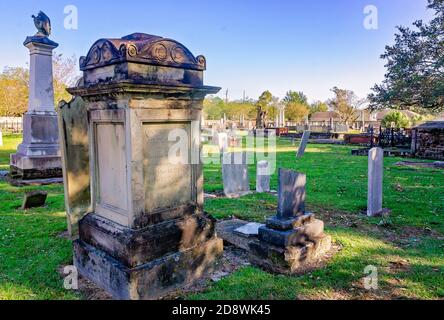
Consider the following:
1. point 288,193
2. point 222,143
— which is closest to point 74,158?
point 288,193

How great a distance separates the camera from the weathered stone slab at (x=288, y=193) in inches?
172

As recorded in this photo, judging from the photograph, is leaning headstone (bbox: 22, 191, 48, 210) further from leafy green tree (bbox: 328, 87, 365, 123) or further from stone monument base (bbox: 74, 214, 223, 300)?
leafy green tree (bbox: 328, 87, 365, 123)

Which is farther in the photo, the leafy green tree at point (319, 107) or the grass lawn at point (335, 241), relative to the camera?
the leafy green tree at point (319, 107)

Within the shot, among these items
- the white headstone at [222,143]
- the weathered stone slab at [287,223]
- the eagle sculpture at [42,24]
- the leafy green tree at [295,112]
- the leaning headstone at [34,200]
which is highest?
the leafy green tree at [295,112]

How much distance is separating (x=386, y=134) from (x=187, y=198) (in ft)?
69.4

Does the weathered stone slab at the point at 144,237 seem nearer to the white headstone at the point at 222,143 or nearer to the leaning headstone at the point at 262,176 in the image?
the leaning headstone at the point at 262,176

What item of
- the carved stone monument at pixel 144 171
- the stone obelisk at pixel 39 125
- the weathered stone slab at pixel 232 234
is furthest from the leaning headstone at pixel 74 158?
the stone obelisk at pixel 39 125

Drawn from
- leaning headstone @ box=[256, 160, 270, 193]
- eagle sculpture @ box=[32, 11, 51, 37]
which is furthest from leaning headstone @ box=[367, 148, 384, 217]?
eagle sculpture @ box=[32, 11, 51, 37]

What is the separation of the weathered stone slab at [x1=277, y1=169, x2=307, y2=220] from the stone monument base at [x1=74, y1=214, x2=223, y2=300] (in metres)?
0.96

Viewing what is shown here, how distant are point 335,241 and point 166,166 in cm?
297

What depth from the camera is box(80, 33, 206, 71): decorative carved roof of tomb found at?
3.35 meters

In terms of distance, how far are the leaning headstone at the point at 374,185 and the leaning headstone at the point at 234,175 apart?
122 inches
